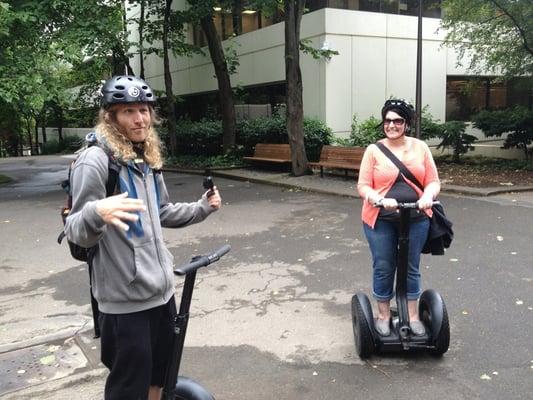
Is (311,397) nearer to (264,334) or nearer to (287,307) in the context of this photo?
(264,334)

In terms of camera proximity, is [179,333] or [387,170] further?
[387,170]

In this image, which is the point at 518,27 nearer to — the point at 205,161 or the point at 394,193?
the point at 205,161

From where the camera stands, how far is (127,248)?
2326 millimetres

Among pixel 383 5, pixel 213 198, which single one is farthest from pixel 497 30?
pixel 213 198

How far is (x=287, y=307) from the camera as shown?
5000 mm

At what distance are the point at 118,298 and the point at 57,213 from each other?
29.4 feet

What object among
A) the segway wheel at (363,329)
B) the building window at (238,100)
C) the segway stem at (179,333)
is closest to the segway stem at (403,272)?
the segway wheel at (363,329)

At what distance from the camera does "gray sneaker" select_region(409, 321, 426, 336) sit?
12.4 feet

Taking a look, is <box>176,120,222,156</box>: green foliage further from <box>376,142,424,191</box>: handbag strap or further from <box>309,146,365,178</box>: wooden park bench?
<box>376,142,424,191</box>: handbag strap

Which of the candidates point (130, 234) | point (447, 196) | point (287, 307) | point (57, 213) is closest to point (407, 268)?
point (287, 307)

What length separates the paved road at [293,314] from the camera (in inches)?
142

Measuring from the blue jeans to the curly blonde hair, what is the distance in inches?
72.0

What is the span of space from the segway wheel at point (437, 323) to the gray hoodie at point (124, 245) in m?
2.09

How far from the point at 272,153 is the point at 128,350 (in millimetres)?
13692
